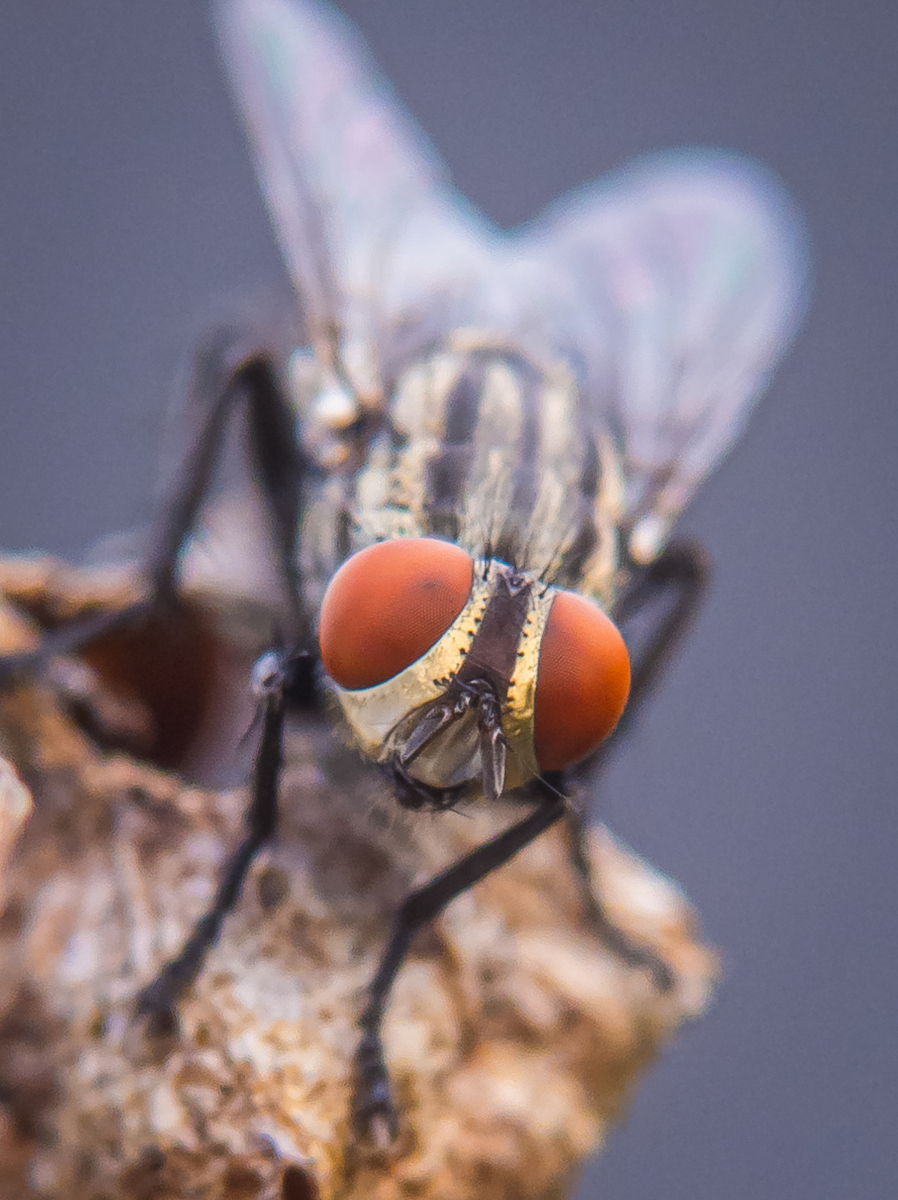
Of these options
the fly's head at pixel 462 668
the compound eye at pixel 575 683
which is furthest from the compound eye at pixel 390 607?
the compound eye at pixel 575 683

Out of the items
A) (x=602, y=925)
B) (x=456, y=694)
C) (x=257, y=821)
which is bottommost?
(x=602, y=925)

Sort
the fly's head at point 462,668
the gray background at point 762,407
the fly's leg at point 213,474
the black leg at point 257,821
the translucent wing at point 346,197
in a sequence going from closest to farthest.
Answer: the fly's head at point 462,668 → the black leg at point 257,821 → the fly's leg at point 213,474 → the translucent wing at point 346,197 → the gray background at point 762,407

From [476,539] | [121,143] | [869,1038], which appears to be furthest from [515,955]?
[121,143]

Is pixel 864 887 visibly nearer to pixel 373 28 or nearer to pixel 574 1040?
pixel 574 1040

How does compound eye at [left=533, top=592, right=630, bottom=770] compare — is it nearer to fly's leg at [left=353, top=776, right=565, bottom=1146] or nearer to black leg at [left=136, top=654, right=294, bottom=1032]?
fly's leg at [left=353, top=776, right=565, bottom=1146]

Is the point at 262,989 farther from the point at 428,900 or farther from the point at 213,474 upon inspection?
the point at 213,474

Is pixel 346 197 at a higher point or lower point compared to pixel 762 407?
higher

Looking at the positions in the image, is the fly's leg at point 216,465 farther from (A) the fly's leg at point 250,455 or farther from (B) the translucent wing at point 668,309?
(B) the translucent wing at point 668,309

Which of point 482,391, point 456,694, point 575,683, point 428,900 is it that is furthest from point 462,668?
point 482,391
